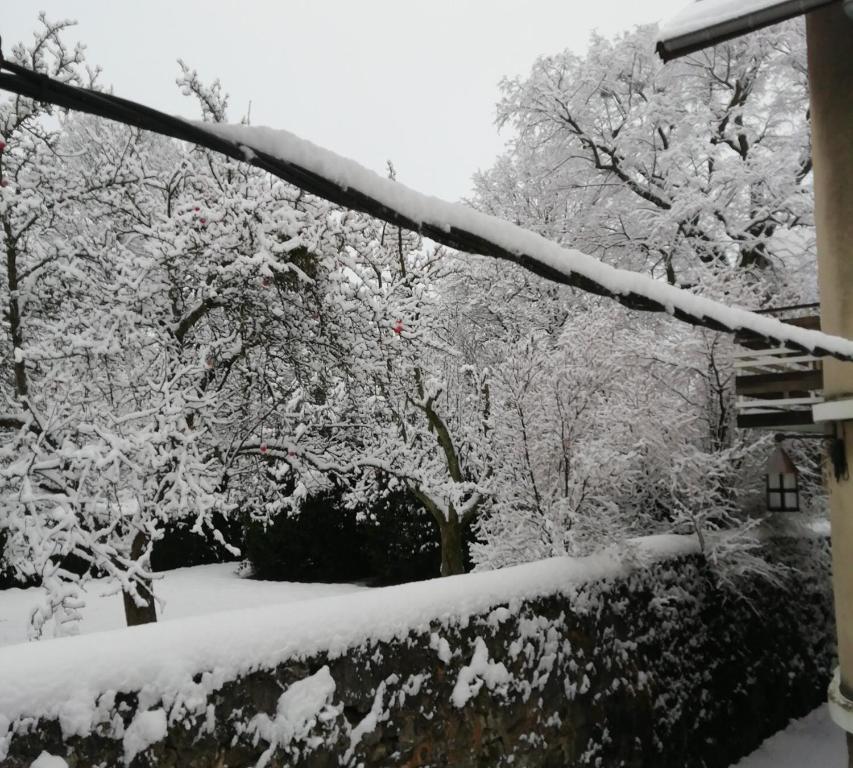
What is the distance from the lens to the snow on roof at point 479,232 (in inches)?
45.0

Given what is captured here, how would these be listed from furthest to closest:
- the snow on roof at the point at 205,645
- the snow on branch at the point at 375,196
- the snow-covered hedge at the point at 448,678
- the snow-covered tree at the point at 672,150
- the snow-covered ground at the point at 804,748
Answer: the snow-covered tree at the point at 672,150 < the snow-covered ground at the point at 804,748 < the snow-covered hedge at the point at 448,678 < the snow on roof at the point at 205,645 < the snow on branch at the point at 375,196

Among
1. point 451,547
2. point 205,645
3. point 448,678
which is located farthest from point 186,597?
point 205,645

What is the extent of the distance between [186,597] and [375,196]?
11.0 m

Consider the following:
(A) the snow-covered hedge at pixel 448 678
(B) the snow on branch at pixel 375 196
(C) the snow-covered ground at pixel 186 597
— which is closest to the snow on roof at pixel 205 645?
(A) the snow-covered hedge at pixel 448 678

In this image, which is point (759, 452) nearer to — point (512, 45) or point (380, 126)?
point (380, 126)

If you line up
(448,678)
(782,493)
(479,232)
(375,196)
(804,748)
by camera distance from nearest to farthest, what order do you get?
(375,196) → (479,232) → (448,678) → (804,748) → (782,493)

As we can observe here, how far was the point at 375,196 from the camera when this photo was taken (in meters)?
1.21

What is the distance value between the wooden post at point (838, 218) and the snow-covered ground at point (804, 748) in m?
1.84

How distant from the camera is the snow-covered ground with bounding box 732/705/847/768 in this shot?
655 cm

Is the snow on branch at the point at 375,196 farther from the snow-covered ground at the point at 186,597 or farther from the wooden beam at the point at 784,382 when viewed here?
the snow-covered ground at the point at 186,597

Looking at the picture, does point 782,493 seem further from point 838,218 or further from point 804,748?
point 838,218

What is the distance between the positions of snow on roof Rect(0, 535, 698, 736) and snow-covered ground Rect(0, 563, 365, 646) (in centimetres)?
595

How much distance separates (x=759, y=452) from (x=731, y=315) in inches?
248

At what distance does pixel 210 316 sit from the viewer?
7.57m
